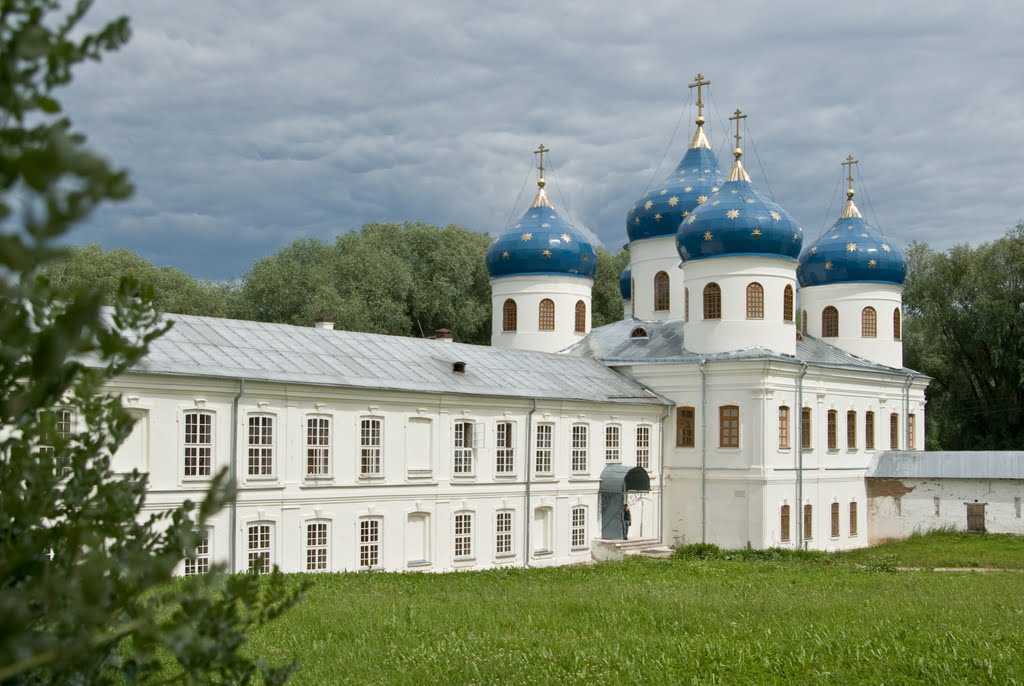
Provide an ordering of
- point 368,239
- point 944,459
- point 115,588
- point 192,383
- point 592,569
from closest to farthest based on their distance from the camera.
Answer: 1. point 115,588
2. point 192,383
3. point 592,569
4. point 944,459
5. point 368,239

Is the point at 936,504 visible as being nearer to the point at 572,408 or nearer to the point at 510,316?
the point at 572,408

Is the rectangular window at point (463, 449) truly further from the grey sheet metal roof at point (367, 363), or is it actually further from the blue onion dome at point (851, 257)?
the blue onion dome at point (851, 257)

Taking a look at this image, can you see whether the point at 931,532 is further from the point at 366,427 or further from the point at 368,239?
the point at 368,239

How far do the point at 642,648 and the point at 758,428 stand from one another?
18.9 m

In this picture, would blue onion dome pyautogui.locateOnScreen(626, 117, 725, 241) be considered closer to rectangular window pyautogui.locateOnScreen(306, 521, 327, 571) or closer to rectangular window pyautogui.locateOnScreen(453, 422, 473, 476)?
rectangular window pyautogui.locateOnScreen(453, 422, 473, 476)

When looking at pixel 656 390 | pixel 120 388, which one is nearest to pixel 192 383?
pixel 120 388

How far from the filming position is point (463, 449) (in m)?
26.7

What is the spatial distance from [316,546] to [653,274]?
18.6m

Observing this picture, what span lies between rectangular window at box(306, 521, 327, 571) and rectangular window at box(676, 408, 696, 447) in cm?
1248

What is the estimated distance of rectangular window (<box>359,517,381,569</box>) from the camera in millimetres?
24406

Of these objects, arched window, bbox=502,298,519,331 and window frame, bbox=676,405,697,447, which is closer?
window frame, bbox=676,405,697,447

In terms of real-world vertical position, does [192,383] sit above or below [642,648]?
above

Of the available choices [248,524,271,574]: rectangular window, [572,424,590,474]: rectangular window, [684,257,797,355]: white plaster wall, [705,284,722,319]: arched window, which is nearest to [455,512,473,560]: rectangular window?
[572,424,590,474]: rectangular window

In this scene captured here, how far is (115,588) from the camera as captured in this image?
3875mm
